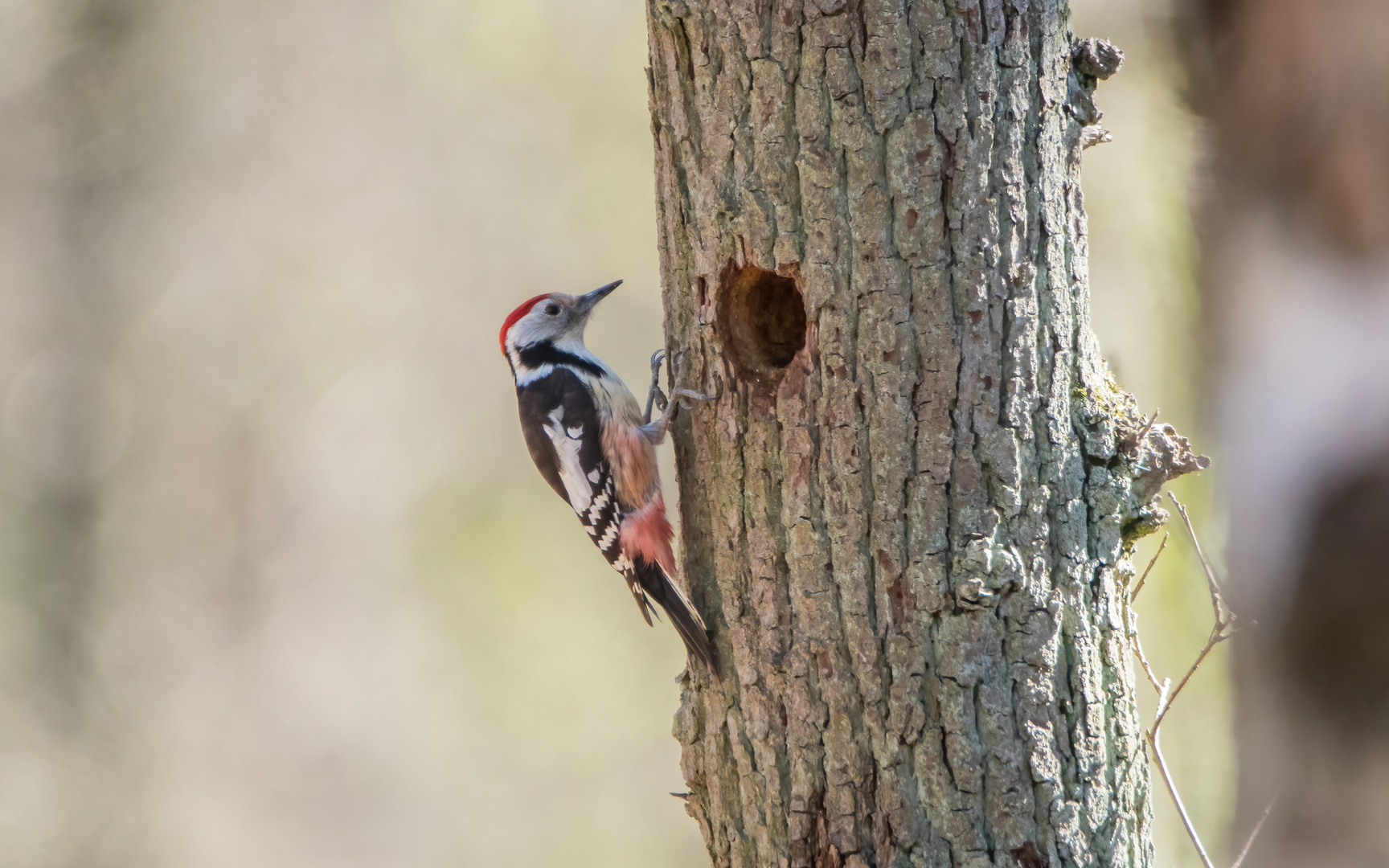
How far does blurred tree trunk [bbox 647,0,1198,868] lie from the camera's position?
2.10 meters

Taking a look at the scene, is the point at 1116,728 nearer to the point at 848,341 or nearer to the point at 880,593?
the point at 880,593

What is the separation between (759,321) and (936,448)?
2.20ft

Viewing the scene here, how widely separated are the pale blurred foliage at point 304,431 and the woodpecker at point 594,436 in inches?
153

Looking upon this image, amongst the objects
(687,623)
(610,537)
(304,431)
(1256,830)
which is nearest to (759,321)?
(687,623)

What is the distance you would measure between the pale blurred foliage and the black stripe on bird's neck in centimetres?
391

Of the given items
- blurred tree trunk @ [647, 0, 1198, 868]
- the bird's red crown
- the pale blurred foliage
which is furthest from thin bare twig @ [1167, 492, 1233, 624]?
the pale blurred foliage

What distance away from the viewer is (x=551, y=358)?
390 cm

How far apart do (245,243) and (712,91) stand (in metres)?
6.46

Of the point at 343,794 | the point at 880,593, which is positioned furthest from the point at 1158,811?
the point at 343,794

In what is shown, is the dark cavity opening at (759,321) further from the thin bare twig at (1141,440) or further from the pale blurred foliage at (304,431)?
the pale blurred foliage at (304,431)

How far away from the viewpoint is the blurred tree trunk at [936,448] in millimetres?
2104

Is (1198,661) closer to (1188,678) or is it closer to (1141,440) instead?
(1188,678)

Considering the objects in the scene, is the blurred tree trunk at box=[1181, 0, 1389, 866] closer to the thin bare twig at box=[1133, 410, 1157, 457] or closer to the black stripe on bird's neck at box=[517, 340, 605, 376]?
the thin bare twig at box=[1133, 410, 1157, 457]

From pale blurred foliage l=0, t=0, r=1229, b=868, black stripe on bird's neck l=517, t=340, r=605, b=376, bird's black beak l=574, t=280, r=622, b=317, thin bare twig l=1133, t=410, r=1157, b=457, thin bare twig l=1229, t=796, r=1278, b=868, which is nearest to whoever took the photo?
thin bare twig l=1229, t=796, r=1278, b=868
